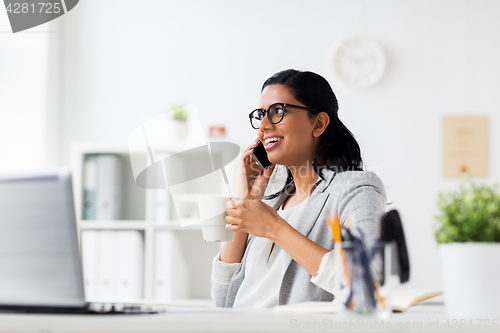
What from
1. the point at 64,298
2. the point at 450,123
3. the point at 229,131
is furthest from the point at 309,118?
the point at 450,123

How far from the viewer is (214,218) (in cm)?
119

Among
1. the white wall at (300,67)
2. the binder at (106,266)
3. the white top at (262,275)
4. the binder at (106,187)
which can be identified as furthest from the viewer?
the white wall at (300,67)

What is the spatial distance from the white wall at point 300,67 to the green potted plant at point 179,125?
9.4 inches

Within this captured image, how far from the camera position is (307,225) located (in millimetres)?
1423

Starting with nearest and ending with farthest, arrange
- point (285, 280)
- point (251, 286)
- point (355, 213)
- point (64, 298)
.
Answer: point (64, 298), point (355, 213), point (285, 280), point (251, 286)

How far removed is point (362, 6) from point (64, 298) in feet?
9.16

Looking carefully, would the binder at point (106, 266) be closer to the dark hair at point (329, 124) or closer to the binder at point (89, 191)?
the binder at point (89, 191)

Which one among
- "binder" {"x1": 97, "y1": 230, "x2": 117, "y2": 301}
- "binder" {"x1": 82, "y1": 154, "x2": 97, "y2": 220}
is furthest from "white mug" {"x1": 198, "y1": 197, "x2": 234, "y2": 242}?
"binder" {"x1": 82, "y1": 154, "x2": 97, "y2": 220}

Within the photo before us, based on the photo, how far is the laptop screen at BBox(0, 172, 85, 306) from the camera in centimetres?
70

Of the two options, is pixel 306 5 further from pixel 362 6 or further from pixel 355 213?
pixel 355 213

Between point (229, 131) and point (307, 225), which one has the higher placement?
point (229, 131)

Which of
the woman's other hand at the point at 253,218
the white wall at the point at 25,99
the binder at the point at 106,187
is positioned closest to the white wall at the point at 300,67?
the white wall at the point at 25,99

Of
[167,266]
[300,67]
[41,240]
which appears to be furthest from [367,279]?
[300,67]

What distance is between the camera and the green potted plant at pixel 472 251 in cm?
65
